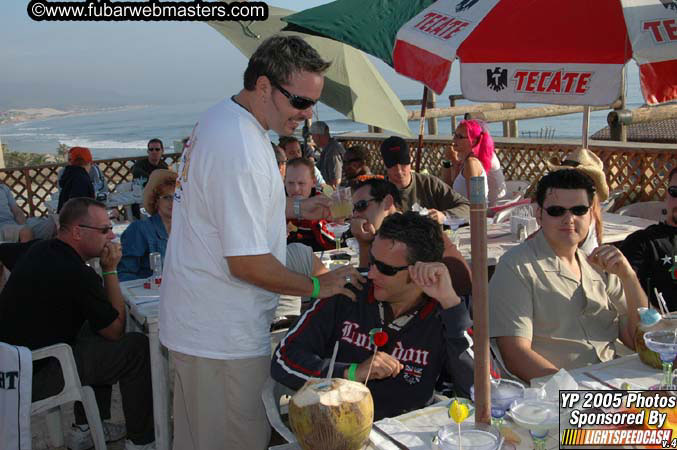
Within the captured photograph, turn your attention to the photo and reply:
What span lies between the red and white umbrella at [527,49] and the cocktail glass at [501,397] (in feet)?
7.52

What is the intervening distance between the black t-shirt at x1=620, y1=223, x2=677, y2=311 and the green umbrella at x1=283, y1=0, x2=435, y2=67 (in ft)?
6.76

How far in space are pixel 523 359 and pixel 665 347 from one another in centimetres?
62

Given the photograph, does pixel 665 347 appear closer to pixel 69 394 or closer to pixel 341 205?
pixel 341 205

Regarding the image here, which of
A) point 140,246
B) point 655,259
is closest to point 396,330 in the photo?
point 655,259

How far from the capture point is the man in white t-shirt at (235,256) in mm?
2141

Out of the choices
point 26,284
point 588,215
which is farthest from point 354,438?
point 26,284

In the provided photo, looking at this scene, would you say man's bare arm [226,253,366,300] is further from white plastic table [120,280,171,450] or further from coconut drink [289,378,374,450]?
white plastic table [120,280,171,450]

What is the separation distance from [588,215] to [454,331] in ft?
3.41

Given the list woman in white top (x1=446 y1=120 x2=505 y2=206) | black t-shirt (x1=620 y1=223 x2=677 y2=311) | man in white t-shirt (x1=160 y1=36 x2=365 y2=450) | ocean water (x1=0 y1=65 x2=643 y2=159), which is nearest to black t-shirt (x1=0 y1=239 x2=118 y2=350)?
man in white t-shirt (x1=160 y1=36 x2=365 y2=450)

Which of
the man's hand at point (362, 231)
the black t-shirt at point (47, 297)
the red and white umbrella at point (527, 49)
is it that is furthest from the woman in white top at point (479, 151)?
the black t-shirt at point (47, 297)

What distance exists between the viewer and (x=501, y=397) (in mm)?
1922

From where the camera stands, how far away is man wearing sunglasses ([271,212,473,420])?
232 centimetres

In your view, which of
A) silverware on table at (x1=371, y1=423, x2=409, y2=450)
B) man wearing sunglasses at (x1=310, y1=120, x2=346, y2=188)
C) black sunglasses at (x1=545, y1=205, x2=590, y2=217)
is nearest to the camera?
silverware on table at (x1=371, y1=423, x2=409, y2=450)

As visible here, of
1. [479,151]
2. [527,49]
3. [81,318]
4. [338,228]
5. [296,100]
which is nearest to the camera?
[296,100]
